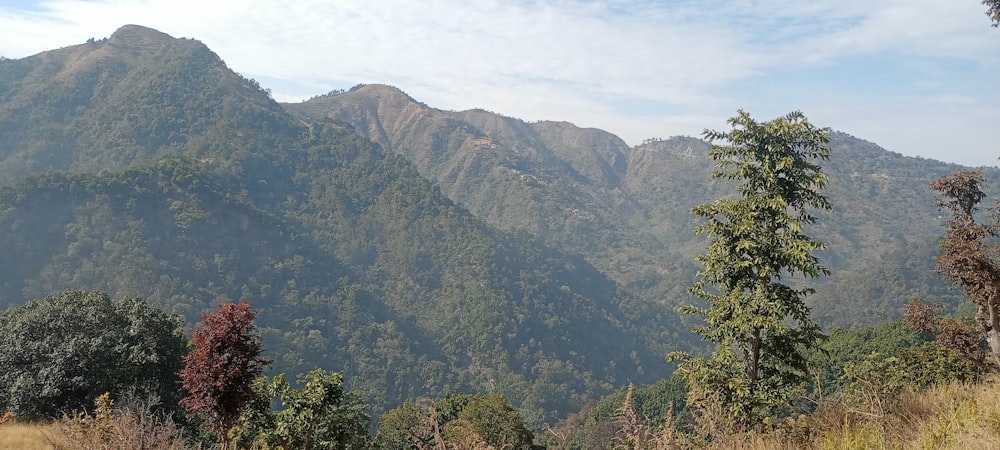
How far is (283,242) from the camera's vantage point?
103938 mm


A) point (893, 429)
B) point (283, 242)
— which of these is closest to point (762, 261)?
point (893, 429)

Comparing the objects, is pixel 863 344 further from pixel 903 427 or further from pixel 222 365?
pixel 222 365

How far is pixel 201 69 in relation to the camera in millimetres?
144375

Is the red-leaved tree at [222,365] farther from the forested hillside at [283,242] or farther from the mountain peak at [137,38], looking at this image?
the mountain peak at [137,38]

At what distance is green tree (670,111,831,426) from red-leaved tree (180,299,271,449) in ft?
22.6

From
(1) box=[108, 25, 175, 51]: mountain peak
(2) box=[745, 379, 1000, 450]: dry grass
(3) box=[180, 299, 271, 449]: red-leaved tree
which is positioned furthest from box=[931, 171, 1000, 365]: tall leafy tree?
(1) box=[108, 25, 175, 51]: mountain peak

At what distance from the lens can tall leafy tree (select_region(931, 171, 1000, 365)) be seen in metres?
11.3

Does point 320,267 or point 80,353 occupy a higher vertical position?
point 80,353

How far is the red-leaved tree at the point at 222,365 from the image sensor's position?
8047 millimetres

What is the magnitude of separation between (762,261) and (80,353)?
18.2 meters

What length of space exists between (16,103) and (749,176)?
504 feet

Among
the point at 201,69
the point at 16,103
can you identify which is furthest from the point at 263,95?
the point at 16,103

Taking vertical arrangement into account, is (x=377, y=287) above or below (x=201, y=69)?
below

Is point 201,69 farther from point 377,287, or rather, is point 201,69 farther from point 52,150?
point 377,287
